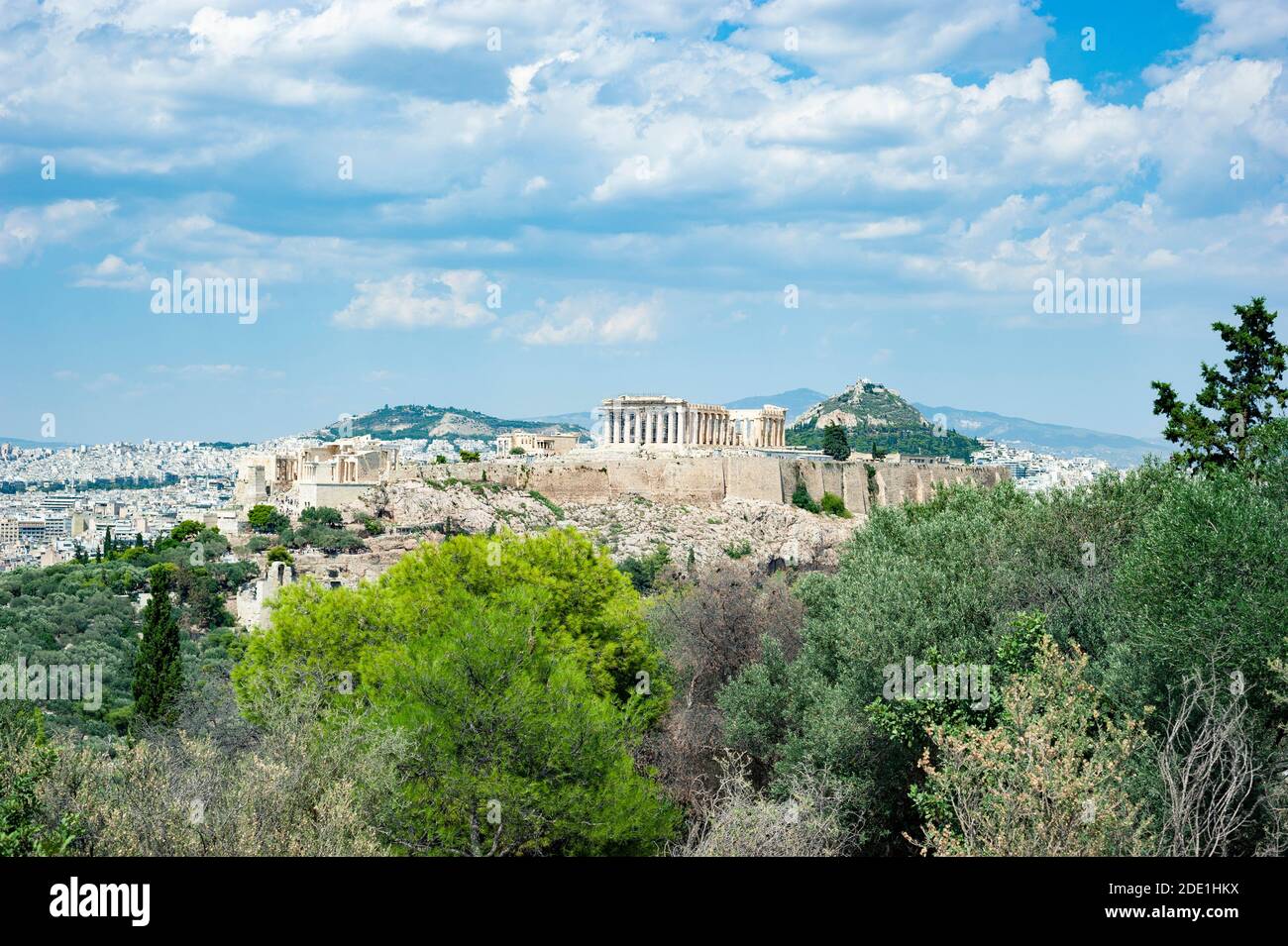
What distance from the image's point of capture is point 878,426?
13400 cm

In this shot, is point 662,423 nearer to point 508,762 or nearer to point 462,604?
point 462,604

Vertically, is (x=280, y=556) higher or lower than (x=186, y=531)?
lower

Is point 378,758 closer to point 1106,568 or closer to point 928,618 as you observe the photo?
point 928,618

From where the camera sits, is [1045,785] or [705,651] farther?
[705,651]

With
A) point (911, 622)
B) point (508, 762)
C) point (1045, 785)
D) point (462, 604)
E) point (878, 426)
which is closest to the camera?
point (1045, 785)

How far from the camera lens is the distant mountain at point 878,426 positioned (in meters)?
115

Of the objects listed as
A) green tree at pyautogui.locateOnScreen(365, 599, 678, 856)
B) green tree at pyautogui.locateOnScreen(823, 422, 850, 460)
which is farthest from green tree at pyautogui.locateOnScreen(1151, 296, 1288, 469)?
green tree at pyautogui.locateOnScreen(823, 422, 850, 460)

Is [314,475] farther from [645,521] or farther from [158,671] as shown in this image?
[158,671]

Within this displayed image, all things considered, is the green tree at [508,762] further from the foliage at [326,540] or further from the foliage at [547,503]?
the foliage at [547,503]

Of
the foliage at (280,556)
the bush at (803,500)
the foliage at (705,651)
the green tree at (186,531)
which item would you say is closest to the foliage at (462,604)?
the foliage at (705,651)

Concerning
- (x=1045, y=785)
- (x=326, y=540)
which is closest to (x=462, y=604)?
(x=1045, y=785)

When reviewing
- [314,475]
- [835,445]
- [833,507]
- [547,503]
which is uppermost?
[835,445]

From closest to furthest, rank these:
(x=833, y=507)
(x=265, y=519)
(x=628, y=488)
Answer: (x=265, y=519) → (x=628, y=488) → (x=833, y=507)

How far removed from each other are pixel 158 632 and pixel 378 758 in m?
17.1
